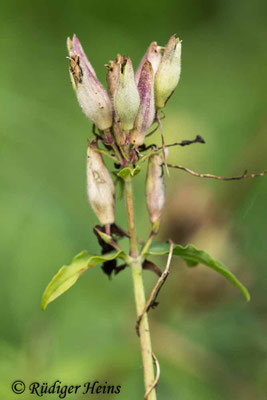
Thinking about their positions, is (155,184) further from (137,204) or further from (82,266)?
(137,204)

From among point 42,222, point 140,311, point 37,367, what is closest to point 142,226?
point 42,222

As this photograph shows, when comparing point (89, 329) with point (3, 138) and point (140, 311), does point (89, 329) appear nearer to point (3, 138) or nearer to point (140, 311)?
point (140, 311)

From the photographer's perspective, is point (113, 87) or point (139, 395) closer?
point (113, 87)

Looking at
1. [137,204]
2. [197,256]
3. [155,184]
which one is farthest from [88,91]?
[137,204]

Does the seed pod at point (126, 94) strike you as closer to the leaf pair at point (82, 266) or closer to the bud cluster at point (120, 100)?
the bud cluster at point (120, 100)

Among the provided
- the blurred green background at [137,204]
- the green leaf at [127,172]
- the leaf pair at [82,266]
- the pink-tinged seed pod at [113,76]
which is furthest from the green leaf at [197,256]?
the blurred green background at [137,204]
